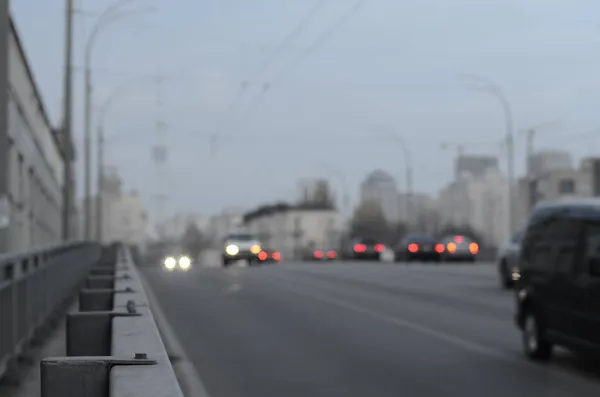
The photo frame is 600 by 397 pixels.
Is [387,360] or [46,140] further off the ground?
[46,140]

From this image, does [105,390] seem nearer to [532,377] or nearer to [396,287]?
[532,377]

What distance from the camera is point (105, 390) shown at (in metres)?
5.09

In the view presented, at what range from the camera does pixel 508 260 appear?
30703 mm

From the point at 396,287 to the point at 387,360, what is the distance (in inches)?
719

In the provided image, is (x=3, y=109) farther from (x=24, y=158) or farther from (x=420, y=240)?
(x=420, y=240)

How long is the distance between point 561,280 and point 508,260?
17.5m

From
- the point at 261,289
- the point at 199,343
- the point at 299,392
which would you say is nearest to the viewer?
the point at 299,392

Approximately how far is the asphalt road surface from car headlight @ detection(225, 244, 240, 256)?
89.2 feet

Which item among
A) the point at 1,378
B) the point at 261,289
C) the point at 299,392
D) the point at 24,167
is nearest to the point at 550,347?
the point at 299,392

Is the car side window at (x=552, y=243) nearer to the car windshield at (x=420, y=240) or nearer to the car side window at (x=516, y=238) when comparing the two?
the car side window at (x=516, y=238)

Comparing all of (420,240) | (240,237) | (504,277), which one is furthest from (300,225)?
(504,277)

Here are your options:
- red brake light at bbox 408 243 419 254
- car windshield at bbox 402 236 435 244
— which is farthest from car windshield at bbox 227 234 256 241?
car windshield at bbox 402 236 435 244

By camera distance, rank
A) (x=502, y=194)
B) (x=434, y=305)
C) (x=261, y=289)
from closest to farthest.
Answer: (x=434, y=305)
(x=261, y=289)
(x=502, y=194)

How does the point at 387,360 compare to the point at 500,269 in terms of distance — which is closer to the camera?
the point at 387,360
